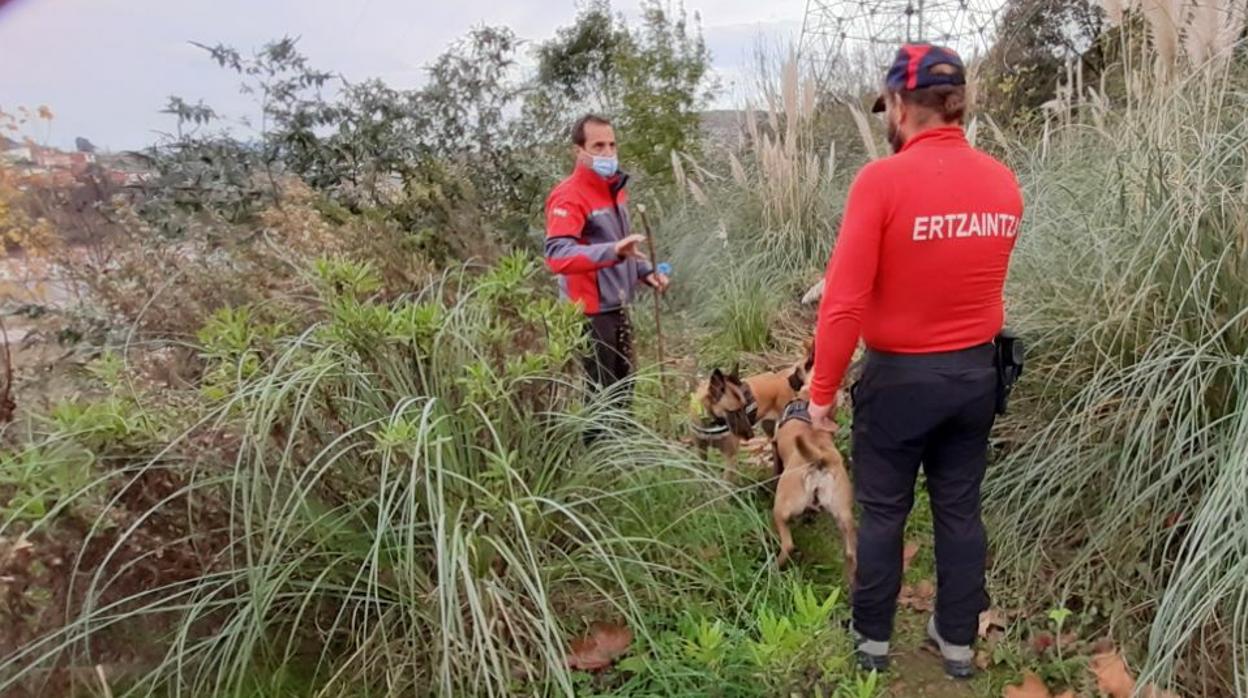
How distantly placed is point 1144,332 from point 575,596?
2.18m

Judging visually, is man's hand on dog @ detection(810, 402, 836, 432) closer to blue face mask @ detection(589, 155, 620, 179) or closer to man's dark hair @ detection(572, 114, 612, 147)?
blue face mask @ detection(589, 155, 620, 179)

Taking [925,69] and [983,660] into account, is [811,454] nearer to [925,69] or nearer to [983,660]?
[983,660]

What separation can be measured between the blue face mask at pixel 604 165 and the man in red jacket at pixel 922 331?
1.47m

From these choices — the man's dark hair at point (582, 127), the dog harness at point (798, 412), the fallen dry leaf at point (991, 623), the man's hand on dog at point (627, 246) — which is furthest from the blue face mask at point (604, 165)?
the fallen dry leaf at point (991, 623)

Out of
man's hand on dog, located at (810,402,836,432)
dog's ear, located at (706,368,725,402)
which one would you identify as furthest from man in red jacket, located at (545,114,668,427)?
man's hand on dog, located at (810,402,836,432)

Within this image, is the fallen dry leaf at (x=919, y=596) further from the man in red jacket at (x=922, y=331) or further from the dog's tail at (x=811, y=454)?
the dog's tail at (x=811, y=454)

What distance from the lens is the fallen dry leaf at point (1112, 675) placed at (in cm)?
250

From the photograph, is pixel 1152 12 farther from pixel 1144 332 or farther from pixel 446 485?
pixel 446 485

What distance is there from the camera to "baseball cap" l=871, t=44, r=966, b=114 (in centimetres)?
228

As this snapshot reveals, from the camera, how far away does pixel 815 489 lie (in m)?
3.00

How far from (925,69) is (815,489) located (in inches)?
57.1

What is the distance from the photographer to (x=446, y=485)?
2301 millimetres

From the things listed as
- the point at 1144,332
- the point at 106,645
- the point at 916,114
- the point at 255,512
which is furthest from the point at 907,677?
the point at 106,645

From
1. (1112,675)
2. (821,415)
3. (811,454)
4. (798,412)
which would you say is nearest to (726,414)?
(798,412)
